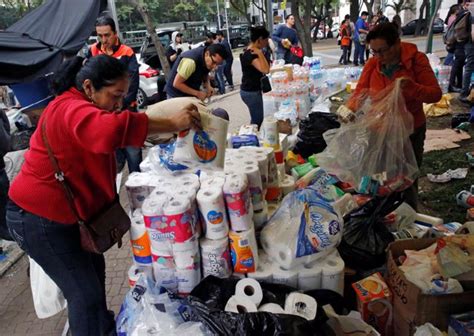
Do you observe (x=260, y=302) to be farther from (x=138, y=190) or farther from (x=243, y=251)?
(x=138, y=190)

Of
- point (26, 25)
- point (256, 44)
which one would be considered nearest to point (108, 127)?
point (26, 25)

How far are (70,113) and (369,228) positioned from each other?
191cm

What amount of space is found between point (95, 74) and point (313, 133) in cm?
306

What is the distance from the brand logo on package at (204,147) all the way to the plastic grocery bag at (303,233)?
0.57 metres

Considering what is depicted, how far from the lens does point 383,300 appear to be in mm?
2230

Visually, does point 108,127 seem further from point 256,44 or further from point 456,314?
point 256,44

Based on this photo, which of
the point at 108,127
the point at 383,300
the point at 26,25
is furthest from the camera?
the point at 26,25

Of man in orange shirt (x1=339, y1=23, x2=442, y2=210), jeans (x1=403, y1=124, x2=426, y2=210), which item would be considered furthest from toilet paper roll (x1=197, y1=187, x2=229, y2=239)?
jeans (x1=403, y1=124, x2=426, y2=210)

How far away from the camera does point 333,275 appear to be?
2.06 meters

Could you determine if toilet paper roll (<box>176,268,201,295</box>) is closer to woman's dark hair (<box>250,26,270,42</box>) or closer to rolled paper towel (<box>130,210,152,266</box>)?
rolled paper towel (<box>130,210,152,266</box>)

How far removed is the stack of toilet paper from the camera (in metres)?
1.81

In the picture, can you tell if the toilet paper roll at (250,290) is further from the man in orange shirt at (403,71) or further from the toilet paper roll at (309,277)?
the man in orange shirt at (403,71)

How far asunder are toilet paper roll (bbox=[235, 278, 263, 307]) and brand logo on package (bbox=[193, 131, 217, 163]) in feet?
2.02

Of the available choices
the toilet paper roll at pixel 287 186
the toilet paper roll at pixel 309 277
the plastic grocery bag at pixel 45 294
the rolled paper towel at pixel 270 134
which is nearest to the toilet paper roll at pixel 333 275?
the toilet paper roll at pixel 309 277
